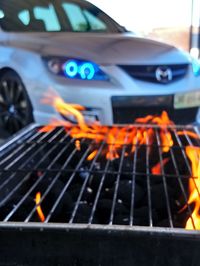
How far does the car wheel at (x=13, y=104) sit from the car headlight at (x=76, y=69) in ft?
1.40

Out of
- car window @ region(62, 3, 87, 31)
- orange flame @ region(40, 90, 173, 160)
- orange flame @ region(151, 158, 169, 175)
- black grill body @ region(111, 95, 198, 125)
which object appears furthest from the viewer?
car window @ region(62, 3, 87, 31)

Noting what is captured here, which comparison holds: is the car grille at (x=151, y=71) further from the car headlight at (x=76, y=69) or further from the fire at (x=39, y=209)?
the fire at (x=39, y=209)

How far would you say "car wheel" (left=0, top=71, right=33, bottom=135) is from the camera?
15.6 feet

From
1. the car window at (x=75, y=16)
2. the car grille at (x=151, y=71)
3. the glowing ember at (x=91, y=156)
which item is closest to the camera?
the glowing ember at (x=91, y=156)

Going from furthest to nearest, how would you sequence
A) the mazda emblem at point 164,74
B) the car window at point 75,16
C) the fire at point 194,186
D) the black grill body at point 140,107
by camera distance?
the car window at point 75,16 < the mazda emblem at point 164,74 < the black grill body at point 140,107 < the fire at point 194,186

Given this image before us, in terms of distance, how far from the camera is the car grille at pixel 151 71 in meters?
4.57

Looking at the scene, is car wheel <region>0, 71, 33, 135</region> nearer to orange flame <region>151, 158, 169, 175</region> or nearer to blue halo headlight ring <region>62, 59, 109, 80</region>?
blue halo headlight ring <region>62, 59, 109, 80</region>

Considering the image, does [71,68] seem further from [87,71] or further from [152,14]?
[152,14]

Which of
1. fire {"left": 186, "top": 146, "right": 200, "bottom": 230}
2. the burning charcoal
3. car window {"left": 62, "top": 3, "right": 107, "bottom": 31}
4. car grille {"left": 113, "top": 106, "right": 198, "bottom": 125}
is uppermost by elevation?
car window {"left": 62, "top": 3, "right": 107, "bottom": 31}

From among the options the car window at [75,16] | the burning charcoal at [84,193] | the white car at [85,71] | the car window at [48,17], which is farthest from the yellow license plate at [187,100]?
the burning charcoal at [84,193]

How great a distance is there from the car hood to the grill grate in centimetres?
151

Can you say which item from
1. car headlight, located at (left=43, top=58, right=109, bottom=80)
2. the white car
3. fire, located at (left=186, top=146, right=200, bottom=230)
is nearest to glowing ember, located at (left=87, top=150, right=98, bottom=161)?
fire, located at (left=186, top=146, right=200, bottom=230)

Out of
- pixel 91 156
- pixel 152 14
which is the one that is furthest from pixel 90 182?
pixel 152 14

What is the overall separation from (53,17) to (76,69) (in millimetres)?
1057
